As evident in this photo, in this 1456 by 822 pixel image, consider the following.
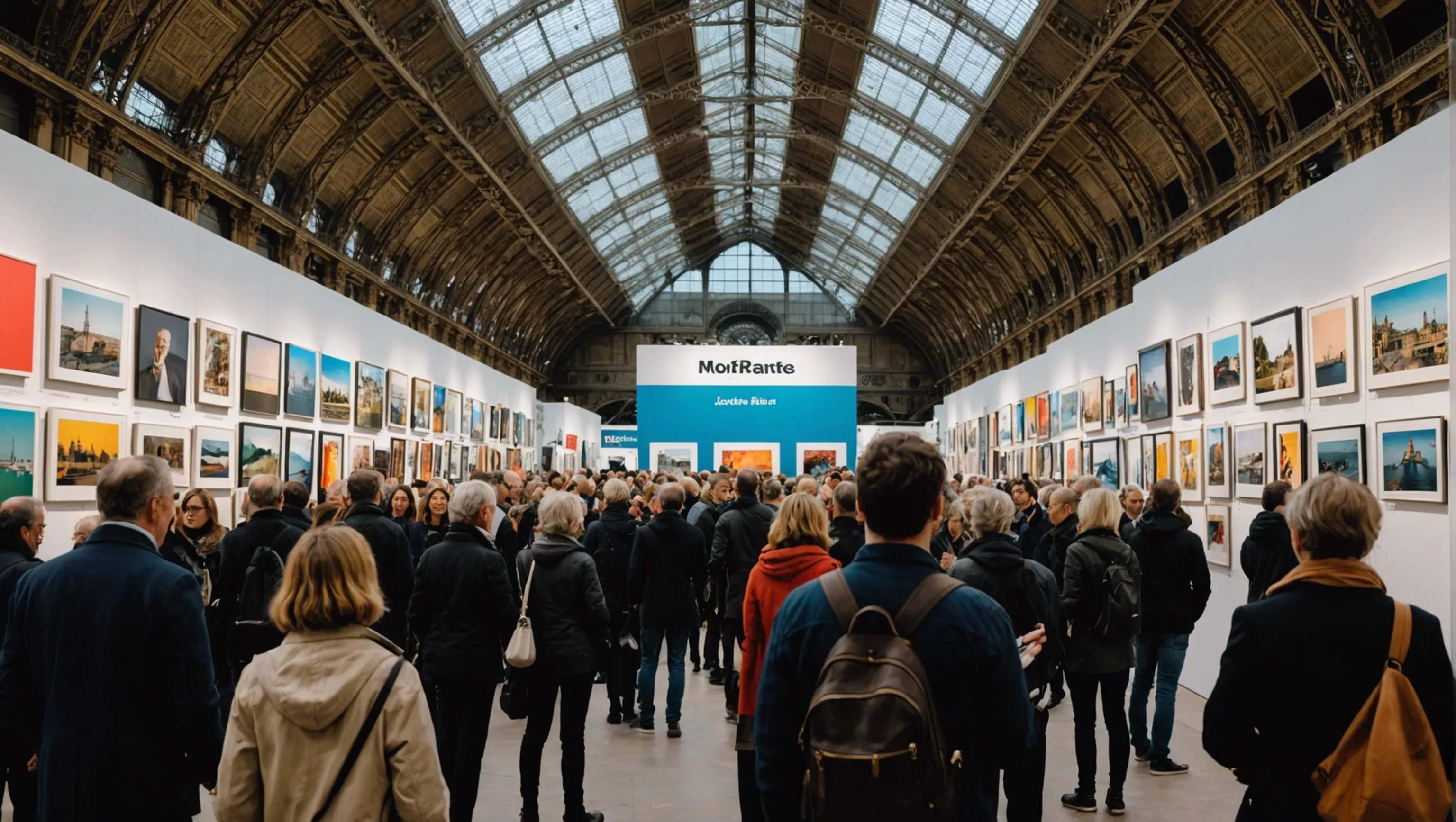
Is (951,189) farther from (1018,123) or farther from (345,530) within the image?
(345,530)

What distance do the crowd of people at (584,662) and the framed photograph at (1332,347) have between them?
349cm

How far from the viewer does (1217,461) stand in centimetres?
1089

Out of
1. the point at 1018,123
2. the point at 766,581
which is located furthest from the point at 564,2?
the point at 766,581

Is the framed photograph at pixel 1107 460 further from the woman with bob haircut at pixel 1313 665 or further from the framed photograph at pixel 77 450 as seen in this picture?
the woman with bob haircut at pixel 1313 665

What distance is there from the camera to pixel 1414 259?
25.6 feet

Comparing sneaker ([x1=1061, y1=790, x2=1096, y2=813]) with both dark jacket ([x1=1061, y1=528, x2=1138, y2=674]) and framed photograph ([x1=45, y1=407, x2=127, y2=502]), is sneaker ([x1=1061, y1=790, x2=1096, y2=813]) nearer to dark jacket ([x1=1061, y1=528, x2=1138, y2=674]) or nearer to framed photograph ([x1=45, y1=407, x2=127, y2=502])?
dark jacket ([x1=1061, y1=528, x2=1138, y2=674])

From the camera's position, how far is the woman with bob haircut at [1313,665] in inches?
123

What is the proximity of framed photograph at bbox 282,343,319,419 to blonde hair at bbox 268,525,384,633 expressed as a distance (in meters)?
12.0

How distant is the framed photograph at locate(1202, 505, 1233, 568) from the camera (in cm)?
1036

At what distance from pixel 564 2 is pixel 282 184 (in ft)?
21.1

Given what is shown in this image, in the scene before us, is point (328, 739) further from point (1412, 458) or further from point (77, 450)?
point (1412, 458)

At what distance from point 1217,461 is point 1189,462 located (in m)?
0.89

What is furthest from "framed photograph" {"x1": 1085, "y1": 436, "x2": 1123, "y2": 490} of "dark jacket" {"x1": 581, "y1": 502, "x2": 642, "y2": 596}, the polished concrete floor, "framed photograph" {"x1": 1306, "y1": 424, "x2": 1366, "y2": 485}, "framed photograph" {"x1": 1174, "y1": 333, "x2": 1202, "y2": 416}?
"dark jacket" {"x1": 581, "y1": 502, "x2": 642, "y2": 596}

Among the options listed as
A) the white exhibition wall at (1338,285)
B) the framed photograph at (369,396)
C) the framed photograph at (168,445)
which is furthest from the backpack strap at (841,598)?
the framed photograph at (369,396)
